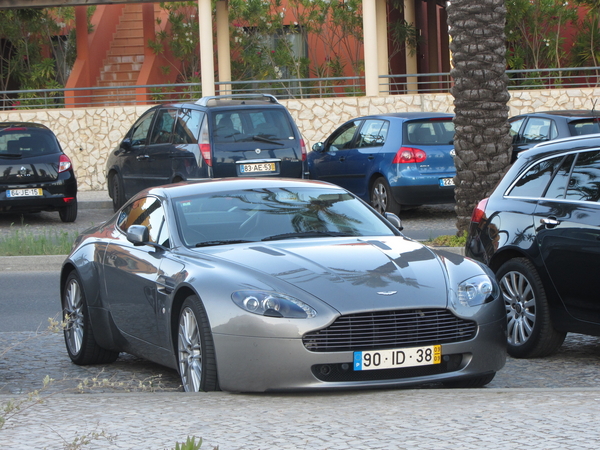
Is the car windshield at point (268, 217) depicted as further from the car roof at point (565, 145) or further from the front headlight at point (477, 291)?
the car roof at point (565, 145)

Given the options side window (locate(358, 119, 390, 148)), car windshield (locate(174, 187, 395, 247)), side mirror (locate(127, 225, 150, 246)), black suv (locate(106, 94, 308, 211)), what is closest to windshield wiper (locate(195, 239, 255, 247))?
car windshield (locate(174, 187, 395, 247))

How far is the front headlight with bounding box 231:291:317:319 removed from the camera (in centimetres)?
571

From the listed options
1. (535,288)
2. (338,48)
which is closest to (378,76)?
(338,48)

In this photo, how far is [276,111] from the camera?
15.5 metres

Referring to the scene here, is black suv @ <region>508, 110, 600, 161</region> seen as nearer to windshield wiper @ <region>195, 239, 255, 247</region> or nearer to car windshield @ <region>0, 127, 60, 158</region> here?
car windshield @ <region>0, 127, 60, 158</region>

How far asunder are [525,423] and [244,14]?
971 inches

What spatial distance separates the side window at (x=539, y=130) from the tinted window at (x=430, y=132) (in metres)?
1.18

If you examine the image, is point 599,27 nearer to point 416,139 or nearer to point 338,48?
point 338,48

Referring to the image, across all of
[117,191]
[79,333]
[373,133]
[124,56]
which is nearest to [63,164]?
[117,191]

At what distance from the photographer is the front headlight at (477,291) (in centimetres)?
610

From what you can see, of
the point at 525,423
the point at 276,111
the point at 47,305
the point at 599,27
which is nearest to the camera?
the point at 525,423

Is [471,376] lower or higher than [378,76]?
lower

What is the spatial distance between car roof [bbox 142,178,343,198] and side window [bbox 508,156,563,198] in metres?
1.42

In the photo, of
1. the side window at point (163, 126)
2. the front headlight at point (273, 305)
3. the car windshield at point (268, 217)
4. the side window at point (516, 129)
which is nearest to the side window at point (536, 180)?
the car windshield at point (268, 217)
